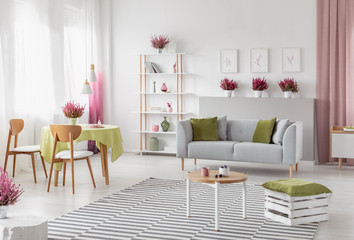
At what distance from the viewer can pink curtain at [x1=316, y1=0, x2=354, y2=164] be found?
7.86m

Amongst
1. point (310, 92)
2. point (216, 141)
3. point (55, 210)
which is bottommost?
point (55, 210)

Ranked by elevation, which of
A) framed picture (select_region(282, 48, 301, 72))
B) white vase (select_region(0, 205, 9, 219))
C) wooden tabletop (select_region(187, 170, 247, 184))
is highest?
framed picture (select_region(282, 48, 301, 72))

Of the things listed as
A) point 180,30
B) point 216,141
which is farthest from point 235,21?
point 216,141

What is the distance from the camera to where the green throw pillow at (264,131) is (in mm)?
7305

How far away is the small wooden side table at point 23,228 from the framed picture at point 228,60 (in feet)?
17.3

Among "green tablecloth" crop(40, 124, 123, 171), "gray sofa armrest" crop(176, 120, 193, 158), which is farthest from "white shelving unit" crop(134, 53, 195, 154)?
"green tablecloth" crop(40, 124, 123, 171)

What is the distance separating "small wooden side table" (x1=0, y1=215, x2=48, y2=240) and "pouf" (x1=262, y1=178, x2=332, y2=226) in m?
2.08

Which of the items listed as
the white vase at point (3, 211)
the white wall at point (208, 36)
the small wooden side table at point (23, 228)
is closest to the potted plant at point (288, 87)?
the white wall at point (208, 36)

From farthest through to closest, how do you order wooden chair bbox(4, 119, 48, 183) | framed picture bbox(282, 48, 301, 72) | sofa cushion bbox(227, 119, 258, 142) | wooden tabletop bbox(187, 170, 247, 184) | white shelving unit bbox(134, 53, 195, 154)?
1. white shelving unit bbox(134, 53, 195, 154)
2. framed picture bbox(282, 48, 301, 72)
3. sofa cushion bbox(227, 119, 258, 142)
4. wooden chair bbox(4, 119, 48, 183)
5. wooden tabletop bbox(187, 170, 247, 184)

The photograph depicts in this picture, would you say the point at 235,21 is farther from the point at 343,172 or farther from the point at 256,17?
the point at 343,172

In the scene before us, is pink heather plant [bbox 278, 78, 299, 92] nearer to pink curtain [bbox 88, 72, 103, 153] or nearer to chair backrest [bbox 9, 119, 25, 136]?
pink curtain [bbox 88, 72, 103, 153]

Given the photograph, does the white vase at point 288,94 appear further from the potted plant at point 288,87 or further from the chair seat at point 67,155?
the chair seat at point 67,155

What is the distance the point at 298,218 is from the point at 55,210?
240cm

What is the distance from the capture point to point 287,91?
817cm
